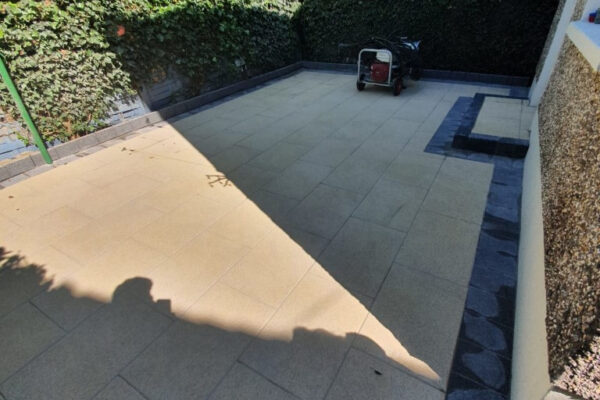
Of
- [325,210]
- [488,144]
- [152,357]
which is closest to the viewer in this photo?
[152,357]

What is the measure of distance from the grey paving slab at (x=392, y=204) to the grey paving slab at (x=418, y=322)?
694mm

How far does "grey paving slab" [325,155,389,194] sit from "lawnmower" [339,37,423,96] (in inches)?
127

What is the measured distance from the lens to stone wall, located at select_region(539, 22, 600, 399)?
106 cm

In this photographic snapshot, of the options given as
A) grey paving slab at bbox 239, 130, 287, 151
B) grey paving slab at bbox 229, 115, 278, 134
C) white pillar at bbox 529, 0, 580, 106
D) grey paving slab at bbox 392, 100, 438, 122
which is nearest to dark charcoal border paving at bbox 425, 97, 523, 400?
grey paving slab at bbox 392, 100, 438, 122

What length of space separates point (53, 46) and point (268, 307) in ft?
16.8

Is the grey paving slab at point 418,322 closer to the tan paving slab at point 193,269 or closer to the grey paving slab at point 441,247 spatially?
the grey paving slab at point 441,247

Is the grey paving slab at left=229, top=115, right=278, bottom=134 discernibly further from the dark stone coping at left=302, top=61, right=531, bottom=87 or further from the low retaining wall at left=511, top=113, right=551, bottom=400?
the dark stone coping at left=302, top=61, right=531, bottom=87

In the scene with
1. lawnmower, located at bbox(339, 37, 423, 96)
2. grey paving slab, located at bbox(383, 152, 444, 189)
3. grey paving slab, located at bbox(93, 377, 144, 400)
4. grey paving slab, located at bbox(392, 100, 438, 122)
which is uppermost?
lawnmower, located at bbox(339, 37, 423, 96)

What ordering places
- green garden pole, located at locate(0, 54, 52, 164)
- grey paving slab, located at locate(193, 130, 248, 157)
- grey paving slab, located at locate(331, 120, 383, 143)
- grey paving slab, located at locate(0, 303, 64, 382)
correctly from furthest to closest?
grey paving slab, located at locate(331, 120, 383, 143), grey paving slab, located at locate(193, 130, 248, 157), green garden pole, located at locate(0, 54, 52, 164), grey paving slab, located at locate(0, 303, 64, 382)

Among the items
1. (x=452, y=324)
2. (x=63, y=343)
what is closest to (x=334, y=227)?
(x=452, y=324)

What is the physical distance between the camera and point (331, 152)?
4547 mm

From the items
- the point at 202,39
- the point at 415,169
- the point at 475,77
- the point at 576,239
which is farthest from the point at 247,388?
the point at 475,77

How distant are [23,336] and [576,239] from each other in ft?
11.1

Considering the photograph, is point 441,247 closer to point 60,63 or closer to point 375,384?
point 375,384
